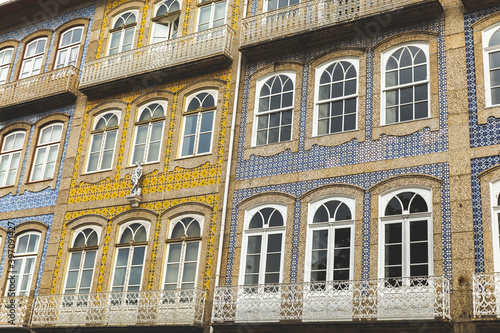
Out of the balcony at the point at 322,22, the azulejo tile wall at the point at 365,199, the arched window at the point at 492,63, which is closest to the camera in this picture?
the azulejo tile wall at the point at 365,199

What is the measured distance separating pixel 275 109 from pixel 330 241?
11.6 feet

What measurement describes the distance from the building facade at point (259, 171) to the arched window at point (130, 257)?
0.05 metres

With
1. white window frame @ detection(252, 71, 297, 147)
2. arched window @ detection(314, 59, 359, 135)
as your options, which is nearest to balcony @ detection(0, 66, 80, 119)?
white window frame @ detection(252, 71, 297, 147)

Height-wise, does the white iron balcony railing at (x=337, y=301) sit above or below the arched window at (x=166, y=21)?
below

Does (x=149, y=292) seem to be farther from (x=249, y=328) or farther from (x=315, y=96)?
(x=315, y=96)

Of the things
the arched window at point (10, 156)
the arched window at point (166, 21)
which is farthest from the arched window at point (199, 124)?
the arched window at point (10, 156)

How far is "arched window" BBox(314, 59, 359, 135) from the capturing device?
14867mm

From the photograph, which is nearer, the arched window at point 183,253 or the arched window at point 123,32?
the arched window at point 183,253

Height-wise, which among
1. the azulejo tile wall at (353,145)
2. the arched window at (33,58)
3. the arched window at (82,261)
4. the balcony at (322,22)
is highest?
the arched window at (33,58)

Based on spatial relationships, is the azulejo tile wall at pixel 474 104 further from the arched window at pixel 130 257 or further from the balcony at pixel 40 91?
the balcony at pixel 40 91

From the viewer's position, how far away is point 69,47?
20609 mm

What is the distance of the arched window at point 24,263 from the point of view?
1789cm

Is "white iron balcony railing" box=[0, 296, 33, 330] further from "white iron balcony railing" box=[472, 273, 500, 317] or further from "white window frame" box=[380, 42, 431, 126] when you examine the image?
"white iron balcony railing" box=[472, 273, 500, 317]

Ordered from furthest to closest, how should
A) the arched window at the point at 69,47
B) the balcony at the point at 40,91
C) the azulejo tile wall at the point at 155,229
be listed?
the arched window at the point at 69,47, the balcony at the point at 40,91, the azulejo tile wall at the point at 155,229
